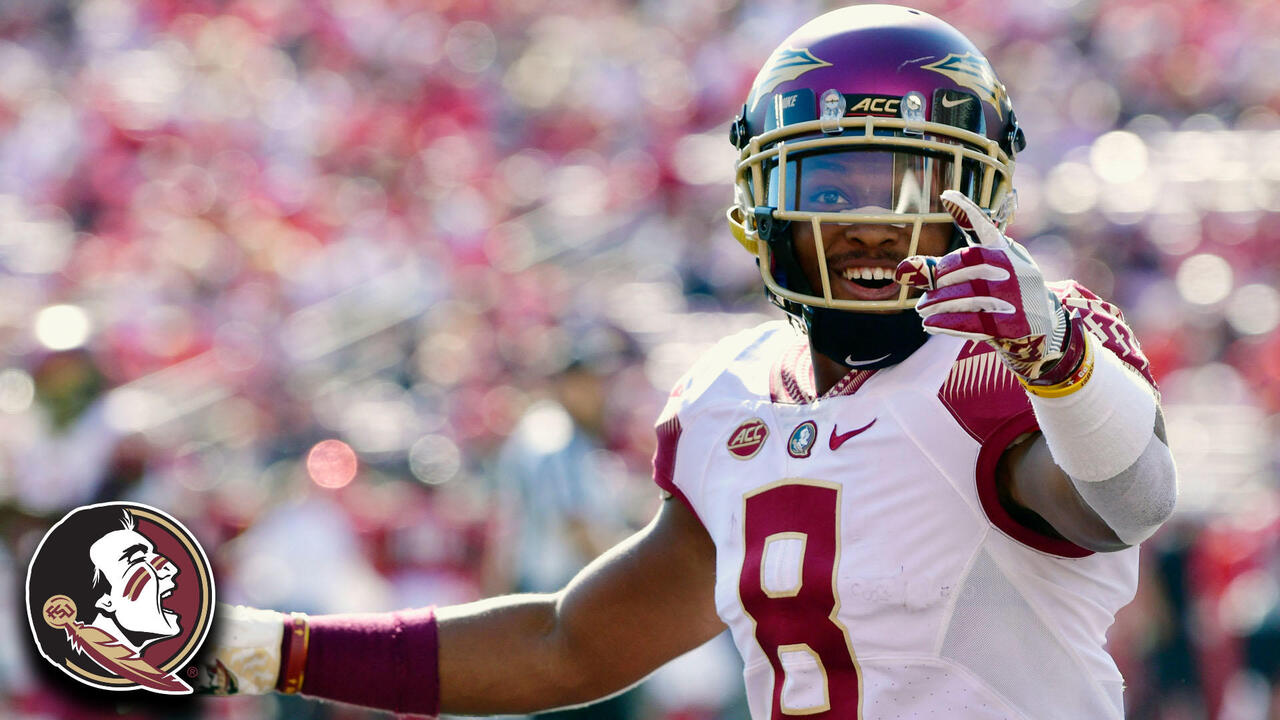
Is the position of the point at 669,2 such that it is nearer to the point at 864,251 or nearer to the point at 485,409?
the point at 485,409

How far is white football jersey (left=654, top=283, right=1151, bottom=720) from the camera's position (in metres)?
1.98

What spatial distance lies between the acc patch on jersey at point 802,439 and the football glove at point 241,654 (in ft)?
2.57

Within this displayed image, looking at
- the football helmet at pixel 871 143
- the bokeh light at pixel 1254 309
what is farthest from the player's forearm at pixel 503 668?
the bokeh light at pixel 1254 309

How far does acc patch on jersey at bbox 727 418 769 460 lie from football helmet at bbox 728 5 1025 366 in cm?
15

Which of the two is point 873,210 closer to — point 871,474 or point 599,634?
point 871,474

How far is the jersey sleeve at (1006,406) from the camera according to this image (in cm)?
193

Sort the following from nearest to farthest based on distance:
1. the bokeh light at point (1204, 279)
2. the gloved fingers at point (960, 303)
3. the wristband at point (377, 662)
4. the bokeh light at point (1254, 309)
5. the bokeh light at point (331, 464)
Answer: the gloved fingers at point (960, 303) → the wristband at point (377, 662) → the bokeh light at point (331, 464) → the bokeh light at point (1254, 309) → the bokeh light at point (1204, 279)

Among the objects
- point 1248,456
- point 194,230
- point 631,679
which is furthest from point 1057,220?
point 631,679

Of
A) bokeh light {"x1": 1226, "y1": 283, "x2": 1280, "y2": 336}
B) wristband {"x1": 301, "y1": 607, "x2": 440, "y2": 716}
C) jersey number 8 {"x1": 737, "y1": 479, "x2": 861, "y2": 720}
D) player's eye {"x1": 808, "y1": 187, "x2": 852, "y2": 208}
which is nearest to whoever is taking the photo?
jersey number 8 {"x1": 737, "y1": 479, "x2": 861, "y2": 720}

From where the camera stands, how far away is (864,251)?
212 cm

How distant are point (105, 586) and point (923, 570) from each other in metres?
1.03

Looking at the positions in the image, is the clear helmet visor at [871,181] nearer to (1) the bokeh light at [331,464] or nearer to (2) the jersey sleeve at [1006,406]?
(2) the jersey sleeve at [1006,406]

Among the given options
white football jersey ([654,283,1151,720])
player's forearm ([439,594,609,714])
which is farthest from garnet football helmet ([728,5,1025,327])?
player's forearm ([439,594,609,714])

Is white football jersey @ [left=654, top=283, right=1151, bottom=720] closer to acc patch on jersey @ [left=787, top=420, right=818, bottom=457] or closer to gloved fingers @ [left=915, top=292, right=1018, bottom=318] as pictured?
acc patch on jersey @ [left=787, top=420, right=818, bottom=457]
